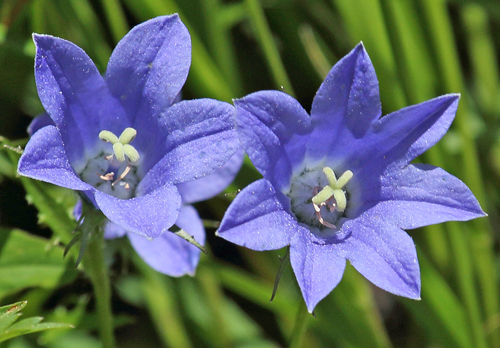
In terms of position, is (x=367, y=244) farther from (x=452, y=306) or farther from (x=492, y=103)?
(x=492, y=103)

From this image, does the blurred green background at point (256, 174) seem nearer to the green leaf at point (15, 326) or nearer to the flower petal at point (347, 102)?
the green leaf at point (15, 326)

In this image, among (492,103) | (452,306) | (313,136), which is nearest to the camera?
(313,136)

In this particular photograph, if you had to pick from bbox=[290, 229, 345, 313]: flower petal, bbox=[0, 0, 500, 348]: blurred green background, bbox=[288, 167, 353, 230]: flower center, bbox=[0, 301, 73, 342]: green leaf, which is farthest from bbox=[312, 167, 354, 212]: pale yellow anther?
bbox=[0, 301, 73, 342]: green leaf

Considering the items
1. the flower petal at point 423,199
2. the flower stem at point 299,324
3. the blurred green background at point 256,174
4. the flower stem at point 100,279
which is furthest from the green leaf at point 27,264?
the flower petal at point 423,199

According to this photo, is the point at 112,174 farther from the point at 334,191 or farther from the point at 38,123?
the point at 334,191

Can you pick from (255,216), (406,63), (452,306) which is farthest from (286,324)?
(255,216)
